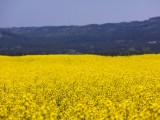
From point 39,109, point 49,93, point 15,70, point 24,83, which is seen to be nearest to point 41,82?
point 24,83

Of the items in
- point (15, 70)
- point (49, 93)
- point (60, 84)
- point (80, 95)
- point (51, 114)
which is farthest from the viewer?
point (15, 70)

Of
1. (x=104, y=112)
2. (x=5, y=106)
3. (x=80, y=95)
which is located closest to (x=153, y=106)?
(x=104, y=112)

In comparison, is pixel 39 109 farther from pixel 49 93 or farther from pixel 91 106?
pixel 49 93

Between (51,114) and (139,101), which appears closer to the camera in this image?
(51,114)

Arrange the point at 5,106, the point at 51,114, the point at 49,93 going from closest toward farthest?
the point at 51,114 < the point at 5,106 < the point at 49,93

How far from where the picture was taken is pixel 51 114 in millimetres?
10242

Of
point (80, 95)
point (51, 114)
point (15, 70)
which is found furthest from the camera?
point (15, 70)

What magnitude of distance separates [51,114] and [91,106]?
67.7 inches

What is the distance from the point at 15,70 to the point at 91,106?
13.4 m

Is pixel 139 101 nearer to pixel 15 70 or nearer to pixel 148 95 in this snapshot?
pixel 148 95

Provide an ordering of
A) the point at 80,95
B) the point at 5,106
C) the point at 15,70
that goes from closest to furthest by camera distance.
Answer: the point at 5,106 → the point at 80,95 → the point at 15,70

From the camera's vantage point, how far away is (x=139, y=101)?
464 inches

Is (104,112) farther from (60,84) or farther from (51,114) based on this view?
(60,84)

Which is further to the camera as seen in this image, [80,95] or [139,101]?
[80,95]
